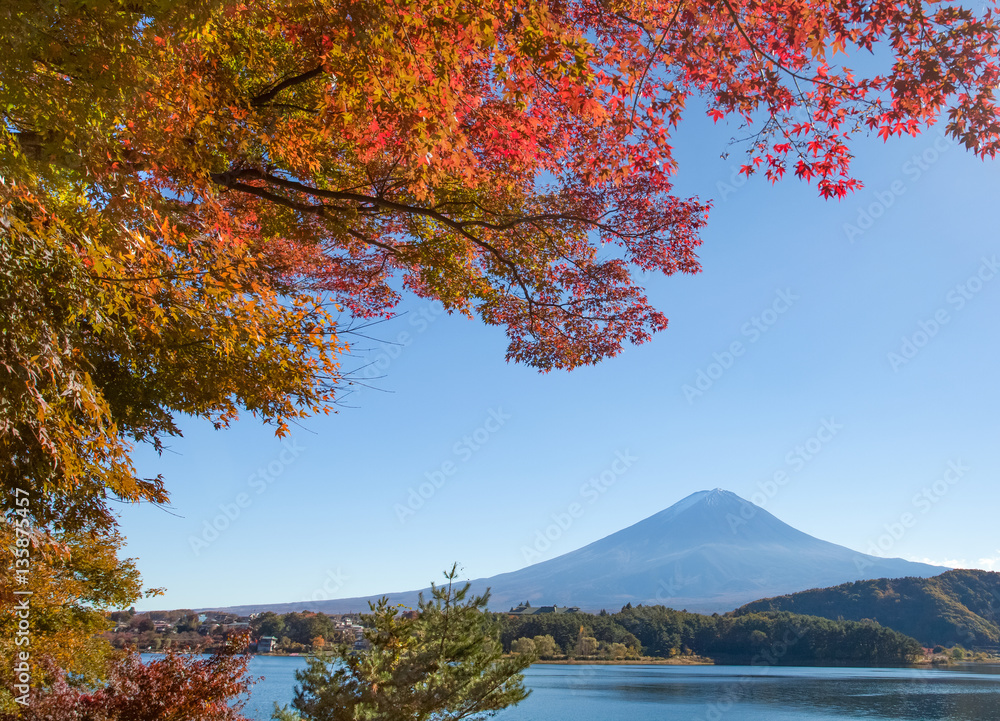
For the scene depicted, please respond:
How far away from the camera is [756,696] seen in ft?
172

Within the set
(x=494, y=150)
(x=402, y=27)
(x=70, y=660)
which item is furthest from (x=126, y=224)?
(x=70, y=660)

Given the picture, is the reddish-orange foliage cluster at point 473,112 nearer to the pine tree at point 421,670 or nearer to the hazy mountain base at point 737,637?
the pine tree at point 421,670

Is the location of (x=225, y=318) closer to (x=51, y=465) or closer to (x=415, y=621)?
(x=51, y=465)

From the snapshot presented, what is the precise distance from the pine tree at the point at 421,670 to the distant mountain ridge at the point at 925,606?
8863 cm

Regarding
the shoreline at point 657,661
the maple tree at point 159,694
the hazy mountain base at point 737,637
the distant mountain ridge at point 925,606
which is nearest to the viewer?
the maple tree at point 159,694

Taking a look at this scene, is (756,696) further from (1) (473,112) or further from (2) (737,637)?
(1) (473,112)

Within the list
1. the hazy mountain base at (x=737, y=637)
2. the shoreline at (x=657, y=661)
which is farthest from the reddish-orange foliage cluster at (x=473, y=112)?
the shoreline at (x=657, y=661)

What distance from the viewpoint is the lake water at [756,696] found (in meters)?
40.0

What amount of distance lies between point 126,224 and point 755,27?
3983 millimetres

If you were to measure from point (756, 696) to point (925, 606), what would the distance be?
41.0 m

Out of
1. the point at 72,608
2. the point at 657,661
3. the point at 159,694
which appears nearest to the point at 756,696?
the point at 657,661

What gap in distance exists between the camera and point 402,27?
3311 millimetres

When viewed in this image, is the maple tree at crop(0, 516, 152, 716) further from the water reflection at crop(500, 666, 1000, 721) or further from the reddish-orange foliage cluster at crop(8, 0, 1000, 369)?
the water reflection at crop(500, 666, 1000, 721)

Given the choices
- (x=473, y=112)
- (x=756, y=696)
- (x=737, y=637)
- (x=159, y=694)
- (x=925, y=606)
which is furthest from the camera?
(x=925, y=606)
